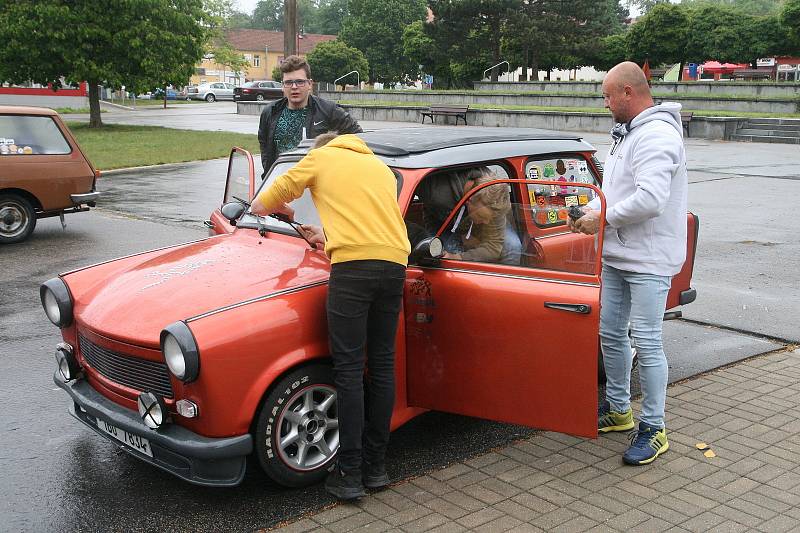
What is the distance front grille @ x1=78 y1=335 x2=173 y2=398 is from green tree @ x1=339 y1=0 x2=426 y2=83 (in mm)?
72056

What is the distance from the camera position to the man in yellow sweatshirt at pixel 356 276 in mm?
Result: 3826

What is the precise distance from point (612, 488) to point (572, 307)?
983 millimetres

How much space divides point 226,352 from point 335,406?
2.48 ft

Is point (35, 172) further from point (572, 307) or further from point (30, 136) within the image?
point (572, 307)

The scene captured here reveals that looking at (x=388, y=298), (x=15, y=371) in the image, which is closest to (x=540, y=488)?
(x=388, y=298)

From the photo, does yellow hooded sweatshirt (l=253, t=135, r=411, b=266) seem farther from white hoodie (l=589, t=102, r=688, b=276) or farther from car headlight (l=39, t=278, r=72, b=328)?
car headlight (l=39, t=278, r=72, b=328)

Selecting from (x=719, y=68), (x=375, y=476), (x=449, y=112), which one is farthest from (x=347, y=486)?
(x=719, y=68)

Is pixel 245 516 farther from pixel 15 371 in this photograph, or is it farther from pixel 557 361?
pixel 15 371

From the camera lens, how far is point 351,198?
3.87 m

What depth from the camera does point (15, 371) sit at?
594cm

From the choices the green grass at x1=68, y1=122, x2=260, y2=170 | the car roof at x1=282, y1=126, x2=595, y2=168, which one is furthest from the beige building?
the car roof at x1=282, y1=126, x2=595, y2=168

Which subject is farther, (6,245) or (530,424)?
(6,245)

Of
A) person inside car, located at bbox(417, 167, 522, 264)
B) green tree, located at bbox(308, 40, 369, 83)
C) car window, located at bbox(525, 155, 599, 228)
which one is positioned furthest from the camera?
green tree, located at bbox(308, 40, 369, 83)

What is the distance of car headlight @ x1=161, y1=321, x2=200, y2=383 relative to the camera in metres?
3.59
